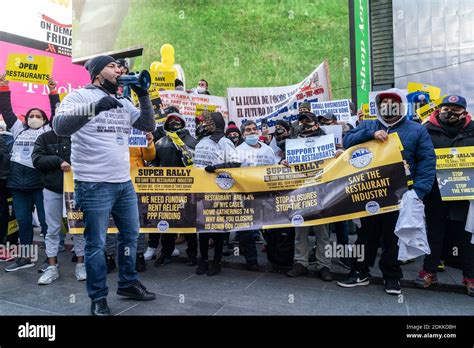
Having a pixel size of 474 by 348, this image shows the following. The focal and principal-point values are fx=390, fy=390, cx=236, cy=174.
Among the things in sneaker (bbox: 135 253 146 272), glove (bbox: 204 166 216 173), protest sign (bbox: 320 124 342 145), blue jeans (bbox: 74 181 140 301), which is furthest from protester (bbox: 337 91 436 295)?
blue jeans (bbox: 74 181 140 301)

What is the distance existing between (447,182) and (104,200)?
364 centimetres

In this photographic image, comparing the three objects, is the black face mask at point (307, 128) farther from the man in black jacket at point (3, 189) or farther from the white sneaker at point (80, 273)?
the man in black jacket at point (3, 189)

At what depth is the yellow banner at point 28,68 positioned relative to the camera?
224 inches

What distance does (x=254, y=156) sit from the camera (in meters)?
5.18

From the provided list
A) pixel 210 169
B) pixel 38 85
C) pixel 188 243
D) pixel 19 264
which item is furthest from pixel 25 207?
pixel 38 85

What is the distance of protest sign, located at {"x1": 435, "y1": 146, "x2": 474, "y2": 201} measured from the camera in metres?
4.26

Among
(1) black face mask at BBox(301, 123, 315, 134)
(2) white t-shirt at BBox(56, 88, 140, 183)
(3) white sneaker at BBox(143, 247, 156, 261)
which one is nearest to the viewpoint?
(2) white t-shirt at BBox(56, 88, 140, 183)

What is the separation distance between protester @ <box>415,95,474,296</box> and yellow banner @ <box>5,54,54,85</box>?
543 cm

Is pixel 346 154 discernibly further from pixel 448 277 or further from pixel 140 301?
pixel 140 301

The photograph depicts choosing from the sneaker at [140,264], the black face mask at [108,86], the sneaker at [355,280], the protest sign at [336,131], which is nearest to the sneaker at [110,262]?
the sneaker at [140,264]

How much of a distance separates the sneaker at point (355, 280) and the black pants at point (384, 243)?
0.18 ft

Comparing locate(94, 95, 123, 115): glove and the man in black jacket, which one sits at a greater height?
locate(94, 95, 123, 115): glove

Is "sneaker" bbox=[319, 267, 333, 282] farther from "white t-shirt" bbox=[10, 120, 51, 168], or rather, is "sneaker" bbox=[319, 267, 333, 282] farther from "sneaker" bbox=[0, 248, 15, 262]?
"sneaker" bbox=[0, 248, 15, 262]

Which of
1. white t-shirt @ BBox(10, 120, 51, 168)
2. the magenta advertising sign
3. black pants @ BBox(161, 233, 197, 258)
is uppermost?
the magenta advertising sign
